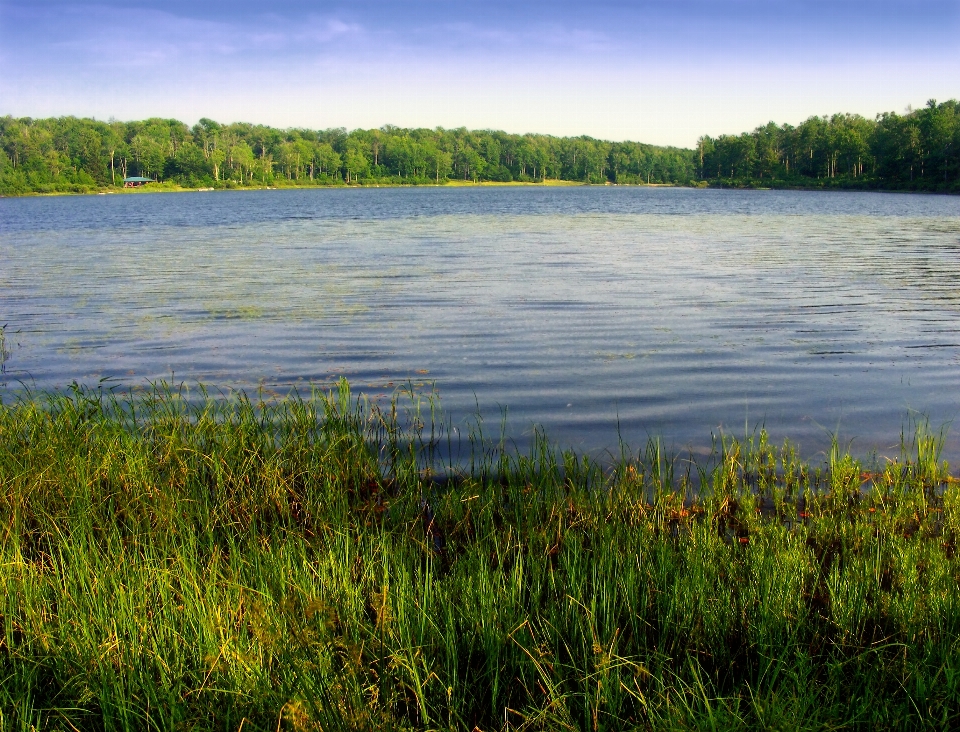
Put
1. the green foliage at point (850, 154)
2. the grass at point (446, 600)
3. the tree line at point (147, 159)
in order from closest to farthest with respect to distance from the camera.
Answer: the grass at point (446, 600), the green foliage at point (850, 154), the tree line at point (147, 159)

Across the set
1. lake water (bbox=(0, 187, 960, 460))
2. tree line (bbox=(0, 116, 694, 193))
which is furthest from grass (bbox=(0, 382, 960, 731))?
tree line (bbox=(0, 116, 694, 193))

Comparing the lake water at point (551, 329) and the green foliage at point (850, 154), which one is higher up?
the green foliage at point (850, 154)

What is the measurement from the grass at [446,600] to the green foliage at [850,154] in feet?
358

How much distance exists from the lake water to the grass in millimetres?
2991

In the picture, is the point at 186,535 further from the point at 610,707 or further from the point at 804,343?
the point at 804,343

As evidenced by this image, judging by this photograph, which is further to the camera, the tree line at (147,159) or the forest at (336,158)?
the tree line at (147,159)

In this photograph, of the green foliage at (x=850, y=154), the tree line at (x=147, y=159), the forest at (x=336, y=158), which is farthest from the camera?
the tree line at (x=147, y=159)

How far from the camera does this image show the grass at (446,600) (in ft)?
10.4

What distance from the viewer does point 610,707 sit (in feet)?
10.4

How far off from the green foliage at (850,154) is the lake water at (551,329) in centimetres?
9182

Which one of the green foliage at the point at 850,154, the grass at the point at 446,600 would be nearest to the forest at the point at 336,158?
the green foliage at the point at 850,154

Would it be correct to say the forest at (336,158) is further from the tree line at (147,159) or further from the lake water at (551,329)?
the lake water at (551,329)

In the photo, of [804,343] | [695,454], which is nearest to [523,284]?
[804,343]

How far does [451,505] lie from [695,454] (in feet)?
10.7
